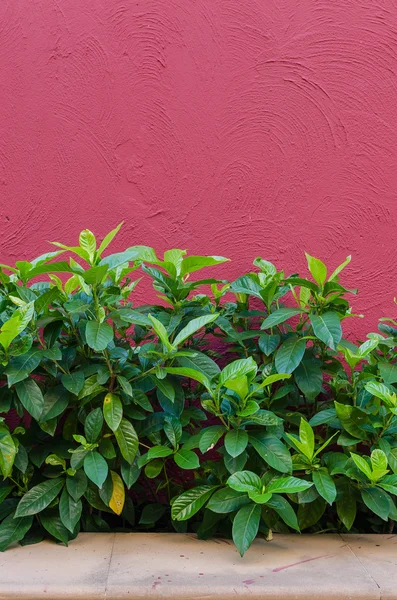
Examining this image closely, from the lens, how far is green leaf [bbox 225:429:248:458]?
6.88 feet

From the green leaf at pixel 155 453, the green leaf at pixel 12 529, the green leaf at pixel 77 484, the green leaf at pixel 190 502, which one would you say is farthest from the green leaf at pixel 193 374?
the green leaf at pixel 12 529

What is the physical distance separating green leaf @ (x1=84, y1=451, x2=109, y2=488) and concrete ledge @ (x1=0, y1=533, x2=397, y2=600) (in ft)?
0.89

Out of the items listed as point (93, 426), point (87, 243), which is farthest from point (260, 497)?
point (87, 243)

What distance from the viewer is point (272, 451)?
2174mm

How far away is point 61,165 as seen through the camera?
2.83 meters

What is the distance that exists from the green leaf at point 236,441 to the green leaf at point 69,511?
576mm

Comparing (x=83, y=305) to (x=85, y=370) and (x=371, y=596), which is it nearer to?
(x=85, y=370)

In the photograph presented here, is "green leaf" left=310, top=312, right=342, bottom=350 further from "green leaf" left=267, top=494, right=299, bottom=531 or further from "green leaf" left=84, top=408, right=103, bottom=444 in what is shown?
"green leaf" left=84, top=408, right=103, bottom=444

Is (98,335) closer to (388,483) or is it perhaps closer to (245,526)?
(245,526)

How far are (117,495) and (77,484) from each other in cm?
15

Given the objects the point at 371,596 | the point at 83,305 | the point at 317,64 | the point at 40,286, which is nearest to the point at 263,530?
the point at 371,596

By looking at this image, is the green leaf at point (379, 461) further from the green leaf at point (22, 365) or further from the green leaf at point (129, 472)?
the green leaf at point (22, 365)

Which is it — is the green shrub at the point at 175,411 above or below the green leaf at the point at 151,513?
above

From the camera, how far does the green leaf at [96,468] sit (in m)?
2.10
